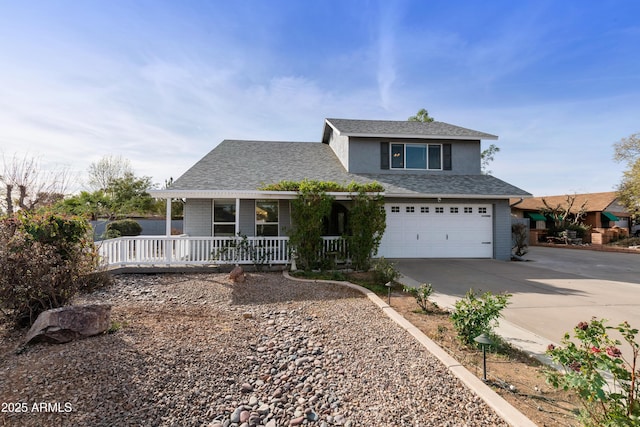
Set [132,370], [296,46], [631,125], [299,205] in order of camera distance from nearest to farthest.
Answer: [132,370] → [299,205] → [296,46] → [631,125]

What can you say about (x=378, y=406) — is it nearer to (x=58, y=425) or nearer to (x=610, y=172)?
(x=58, y=425)

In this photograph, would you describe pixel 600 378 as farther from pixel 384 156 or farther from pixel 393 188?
pixel 384 156

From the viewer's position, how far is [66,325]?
145 inches

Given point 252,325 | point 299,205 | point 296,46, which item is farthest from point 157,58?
point 252,325

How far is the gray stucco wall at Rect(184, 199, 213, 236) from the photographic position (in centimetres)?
1096

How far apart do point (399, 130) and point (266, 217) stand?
23.2 feet

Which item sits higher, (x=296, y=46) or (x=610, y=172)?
(x=296, y=46)

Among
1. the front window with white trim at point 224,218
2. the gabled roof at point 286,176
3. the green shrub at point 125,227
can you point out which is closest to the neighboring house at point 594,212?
the gabled roof at point 286,176

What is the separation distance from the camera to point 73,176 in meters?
15.4

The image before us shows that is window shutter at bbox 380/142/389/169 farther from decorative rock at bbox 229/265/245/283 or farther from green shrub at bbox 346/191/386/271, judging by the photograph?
decorative rock at bbox 229/265/245/283

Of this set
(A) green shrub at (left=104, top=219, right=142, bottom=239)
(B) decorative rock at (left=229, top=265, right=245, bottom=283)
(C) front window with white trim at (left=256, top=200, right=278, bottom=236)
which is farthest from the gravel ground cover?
(A) green shrub at (left=104, top=219, right=142, bottom=239)

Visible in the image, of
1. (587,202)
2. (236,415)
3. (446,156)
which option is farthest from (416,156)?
(587,202)

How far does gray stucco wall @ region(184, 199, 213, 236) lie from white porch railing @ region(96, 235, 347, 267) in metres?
1.56

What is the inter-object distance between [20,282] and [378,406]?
200 inches
